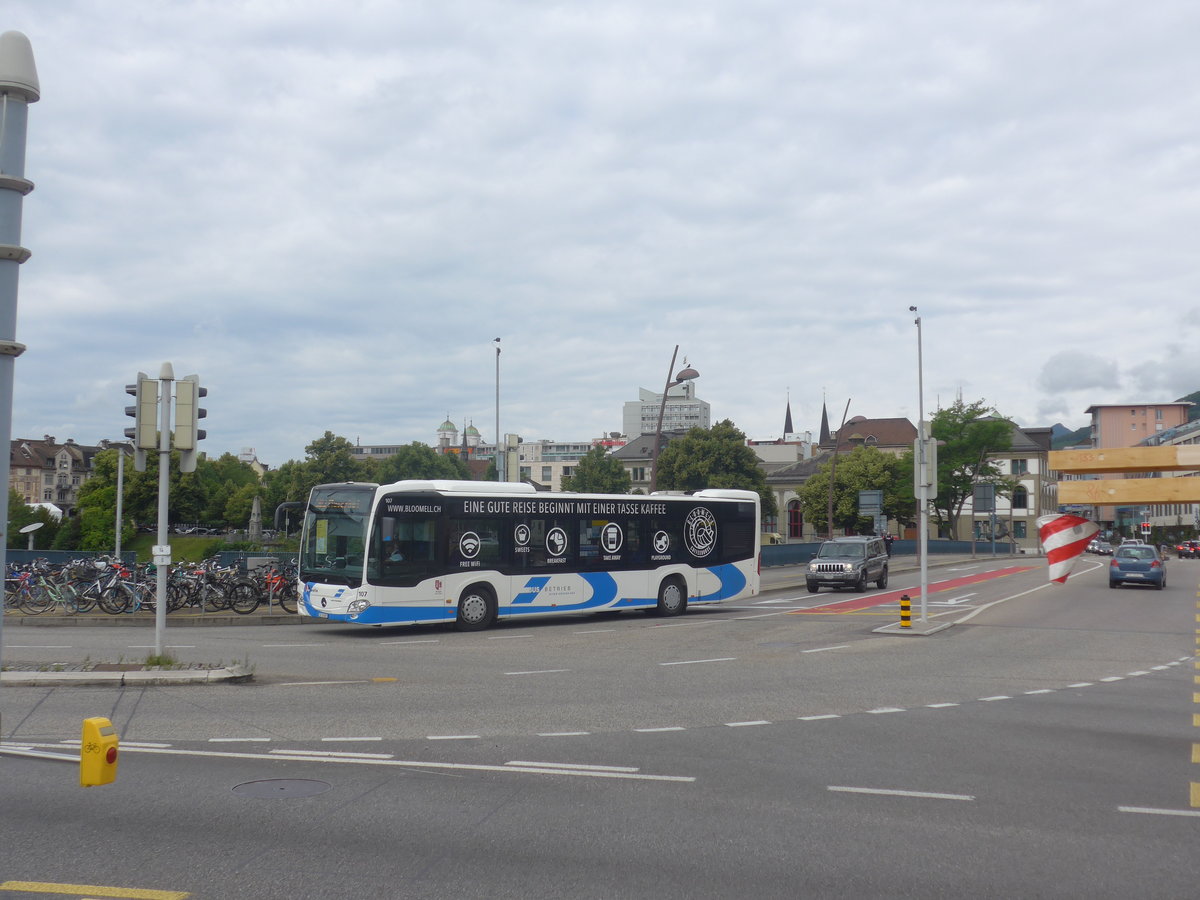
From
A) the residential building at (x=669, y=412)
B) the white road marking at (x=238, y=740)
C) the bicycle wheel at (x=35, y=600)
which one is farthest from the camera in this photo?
the residential building at (x=669, y=412)

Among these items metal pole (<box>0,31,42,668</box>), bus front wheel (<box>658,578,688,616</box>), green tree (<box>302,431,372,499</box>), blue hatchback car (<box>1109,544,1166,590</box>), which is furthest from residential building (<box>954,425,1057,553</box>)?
metal pole (<box>0,31,42,668</box>)

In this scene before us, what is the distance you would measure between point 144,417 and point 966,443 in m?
83.3

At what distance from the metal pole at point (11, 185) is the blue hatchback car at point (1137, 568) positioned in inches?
1465

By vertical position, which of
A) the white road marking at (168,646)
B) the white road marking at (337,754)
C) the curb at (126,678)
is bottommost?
the white road marking at (168,646)

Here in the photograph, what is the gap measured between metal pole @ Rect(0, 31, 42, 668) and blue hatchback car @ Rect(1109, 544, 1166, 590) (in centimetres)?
3721

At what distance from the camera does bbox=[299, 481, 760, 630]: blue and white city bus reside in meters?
20.0

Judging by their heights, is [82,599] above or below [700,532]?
below

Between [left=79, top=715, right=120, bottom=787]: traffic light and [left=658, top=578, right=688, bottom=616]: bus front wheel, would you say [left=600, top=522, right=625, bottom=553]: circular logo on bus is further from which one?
[left=79, top=715, right=120, bottom=787]: traffic light

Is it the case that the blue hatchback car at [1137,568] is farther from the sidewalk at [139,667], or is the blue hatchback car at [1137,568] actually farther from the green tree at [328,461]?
the green tree at [328,461]

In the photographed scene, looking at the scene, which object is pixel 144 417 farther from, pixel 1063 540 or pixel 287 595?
pixel 1063 540

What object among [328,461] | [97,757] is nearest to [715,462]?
[328,461]

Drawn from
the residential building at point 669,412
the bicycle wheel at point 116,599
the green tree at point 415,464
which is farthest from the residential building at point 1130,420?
the bicycle wheel at point 116,599

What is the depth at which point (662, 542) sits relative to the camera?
25.3 meters

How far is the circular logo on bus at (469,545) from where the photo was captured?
21219 millimetres
